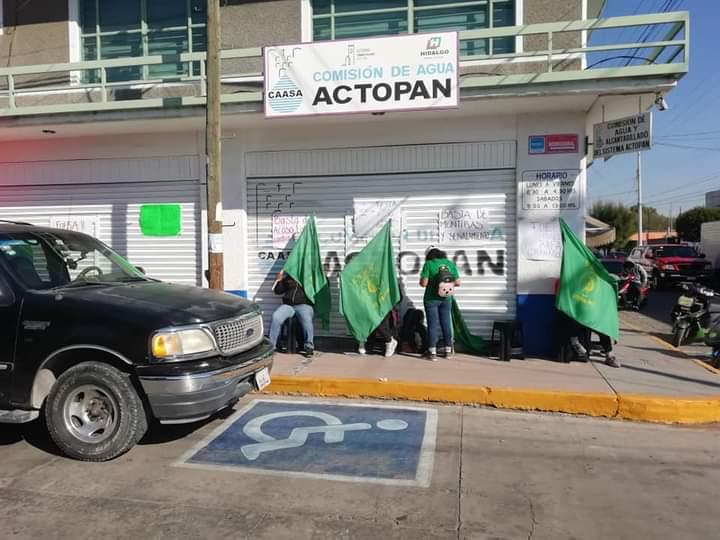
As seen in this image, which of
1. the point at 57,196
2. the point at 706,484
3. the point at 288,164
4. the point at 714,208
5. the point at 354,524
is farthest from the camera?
the point at 714,208

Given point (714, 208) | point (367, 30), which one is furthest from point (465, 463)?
point (714, 208)

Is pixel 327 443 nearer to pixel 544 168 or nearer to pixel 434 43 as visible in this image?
pixel 434 43

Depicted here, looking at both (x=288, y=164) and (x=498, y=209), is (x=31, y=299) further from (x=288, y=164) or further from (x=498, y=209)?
(x=498, y=209)

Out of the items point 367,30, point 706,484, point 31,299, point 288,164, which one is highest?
point 367,30

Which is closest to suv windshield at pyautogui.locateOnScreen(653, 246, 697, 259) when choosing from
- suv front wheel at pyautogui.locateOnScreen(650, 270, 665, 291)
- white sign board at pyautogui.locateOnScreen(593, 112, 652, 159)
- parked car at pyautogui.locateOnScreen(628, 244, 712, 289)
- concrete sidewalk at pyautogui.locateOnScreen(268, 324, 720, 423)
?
parked car at pyautogui.locateOnScreen(628, 244, 712, 289)

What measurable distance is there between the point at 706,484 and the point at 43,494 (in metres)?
4.85

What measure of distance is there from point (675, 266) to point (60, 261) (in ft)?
72.0

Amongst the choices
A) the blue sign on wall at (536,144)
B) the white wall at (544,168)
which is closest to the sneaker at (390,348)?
the white wall at (544,168)

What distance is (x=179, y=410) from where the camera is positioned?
444 centimetres

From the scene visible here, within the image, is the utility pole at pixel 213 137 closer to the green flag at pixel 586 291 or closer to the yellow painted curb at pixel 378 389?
the yellow painted curb at pixel 378 389

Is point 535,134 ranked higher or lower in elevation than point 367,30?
lower

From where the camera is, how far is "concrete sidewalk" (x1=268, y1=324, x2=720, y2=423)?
19.7 ft

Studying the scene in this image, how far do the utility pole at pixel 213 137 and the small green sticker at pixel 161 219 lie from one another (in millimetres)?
2481

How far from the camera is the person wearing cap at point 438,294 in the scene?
25.8 feet
